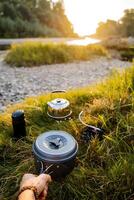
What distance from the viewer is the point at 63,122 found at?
137 inches

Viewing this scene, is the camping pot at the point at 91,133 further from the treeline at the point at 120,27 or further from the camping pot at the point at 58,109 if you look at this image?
the treeline at the point at 120,27

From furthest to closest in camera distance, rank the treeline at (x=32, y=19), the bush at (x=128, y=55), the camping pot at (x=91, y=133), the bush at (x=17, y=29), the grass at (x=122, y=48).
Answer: the treeline at (x=32, y=19) < the bush at (x=17, y=29) < the grass at (x=122, y=48) < the bush at (x=128, y=55) < the camping pot at (x=91, y=133)

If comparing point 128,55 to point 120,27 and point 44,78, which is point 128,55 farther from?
point 120,27

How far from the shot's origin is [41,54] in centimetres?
998

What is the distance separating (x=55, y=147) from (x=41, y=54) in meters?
7.71

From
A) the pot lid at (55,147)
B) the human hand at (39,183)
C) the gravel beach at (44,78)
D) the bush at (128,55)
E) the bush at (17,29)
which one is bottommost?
the bush at (17,29)

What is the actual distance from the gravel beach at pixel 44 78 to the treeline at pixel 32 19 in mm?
14090

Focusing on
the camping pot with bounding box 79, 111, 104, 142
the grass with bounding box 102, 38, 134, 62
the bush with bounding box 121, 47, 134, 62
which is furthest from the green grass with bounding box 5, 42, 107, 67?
the camping pot with bounding box 79, 111, 104, 142

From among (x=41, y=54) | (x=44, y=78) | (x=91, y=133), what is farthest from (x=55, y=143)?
(x=41, y=54)

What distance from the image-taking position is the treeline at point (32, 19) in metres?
24.1

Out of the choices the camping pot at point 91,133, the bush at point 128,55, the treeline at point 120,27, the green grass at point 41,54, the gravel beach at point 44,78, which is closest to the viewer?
the camping pot at point 91,133

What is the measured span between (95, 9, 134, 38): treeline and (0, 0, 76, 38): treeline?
539 cm

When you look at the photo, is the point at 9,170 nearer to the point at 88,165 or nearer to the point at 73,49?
the point at 88,165

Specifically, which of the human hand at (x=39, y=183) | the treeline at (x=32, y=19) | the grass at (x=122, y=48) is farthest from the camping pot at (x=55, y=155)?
the treeline at (x=32, y=19)
